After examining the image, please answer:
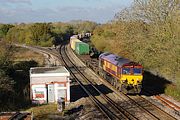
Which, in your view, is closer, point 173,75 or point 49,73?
point 49,73

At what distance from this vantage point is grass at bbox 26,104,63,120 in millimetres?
24734

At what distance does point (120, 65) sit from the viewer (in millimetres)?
32625

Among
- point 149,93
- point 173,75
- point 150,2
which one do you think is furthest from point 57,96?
point 150,2

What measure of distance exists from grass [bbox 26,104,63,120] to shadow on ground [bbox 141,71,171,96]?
9.51m


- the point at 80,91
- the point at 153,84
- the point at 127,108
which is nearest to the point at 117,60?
the point at 80,91

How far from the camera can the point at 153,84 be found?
38.1 meters

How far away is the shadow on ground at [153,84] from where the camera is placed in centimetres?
3433

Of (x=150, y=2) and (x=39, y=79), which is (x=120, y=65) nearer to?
(x=39, y=79)

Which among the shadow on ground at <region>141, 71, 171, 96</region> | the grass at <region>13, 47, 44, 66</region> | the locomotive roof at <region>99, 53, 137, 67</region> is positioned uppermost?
the locomotive roof at <region>99, 53, 137, 67</region>

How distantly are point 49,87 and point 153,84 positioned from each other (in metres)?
12.7

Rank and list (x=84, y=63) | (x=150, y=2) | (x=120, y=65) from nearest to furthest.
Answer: (x=120, y=65) → (x=150, y=2) → (x=84, y=63)

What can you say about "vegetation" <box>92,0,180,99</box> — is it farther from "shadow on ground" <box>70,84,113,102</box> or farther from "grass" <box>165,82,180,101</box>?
"shadow on ground" <box>70,84,113,102</box>

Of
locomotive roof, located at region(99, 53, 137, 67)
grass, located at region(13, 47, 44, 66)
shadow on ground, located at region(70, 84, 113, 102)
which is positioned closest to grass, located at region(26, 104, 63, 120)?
shadow on ground, located at region(70, 84, 113, 102)

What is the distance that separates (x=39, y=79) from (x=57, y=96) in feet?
6.17
